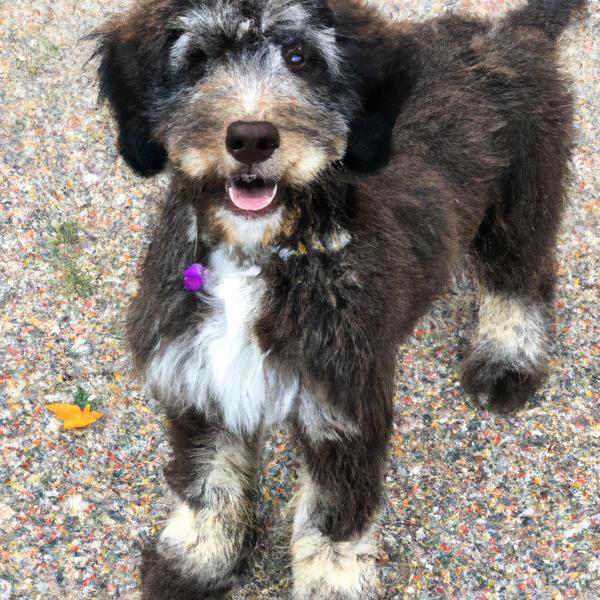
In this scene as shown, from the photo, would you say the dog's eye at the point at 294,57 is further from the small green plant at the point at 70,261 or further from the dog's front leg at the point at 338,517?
the small green plant at the point at 70,261

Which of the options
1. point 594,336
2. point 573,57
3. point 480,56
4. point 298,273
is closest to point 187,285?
point 298,273

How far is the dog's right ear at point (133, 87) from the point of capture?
7.35ft

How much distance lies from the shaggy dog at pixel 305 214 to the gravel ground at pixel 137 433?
11.2 inches

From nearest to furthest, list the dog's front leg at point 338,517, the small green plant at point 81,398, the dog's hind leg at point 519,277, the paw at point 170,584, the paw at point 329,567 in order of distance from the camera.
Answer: the dog's front leg at point 338,517 → the paw at point 329,567 → the paw at point 170,584 → the dog's hind leg at point 519,277 → the small green plant at point 81,398

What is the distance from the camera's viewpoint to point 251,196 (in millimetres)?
2146

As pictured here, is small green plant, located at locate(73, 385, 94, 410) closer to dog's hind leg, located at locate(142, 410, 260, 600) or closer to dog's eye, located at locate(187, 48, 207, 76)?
dog's hind leg, located at locate(142, 410, 260, 600)

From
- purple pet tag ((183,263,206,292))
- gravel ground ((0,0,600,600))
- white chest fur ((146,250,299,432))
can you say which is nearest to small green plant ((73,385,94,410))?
gravel ground ((0,0,600,600))

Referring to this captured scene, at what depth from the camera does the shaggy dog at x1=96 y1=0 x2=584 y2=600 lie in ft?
6.97

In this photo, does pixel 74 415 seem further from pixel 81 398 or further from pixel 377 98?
pixel 377 98

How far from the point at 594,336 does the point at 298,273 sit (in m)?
2.14

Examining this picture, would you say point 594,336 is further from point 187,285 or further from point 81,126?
point 81,126

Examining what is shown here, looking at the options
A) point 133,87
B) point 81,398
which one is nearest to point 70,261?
point 81,398

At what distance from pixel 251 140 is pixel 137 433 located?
6.13 feet

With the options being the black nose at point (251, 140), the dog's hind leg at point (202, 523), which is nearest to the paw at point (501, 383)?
the dog's hind leg at point (202, 523)
